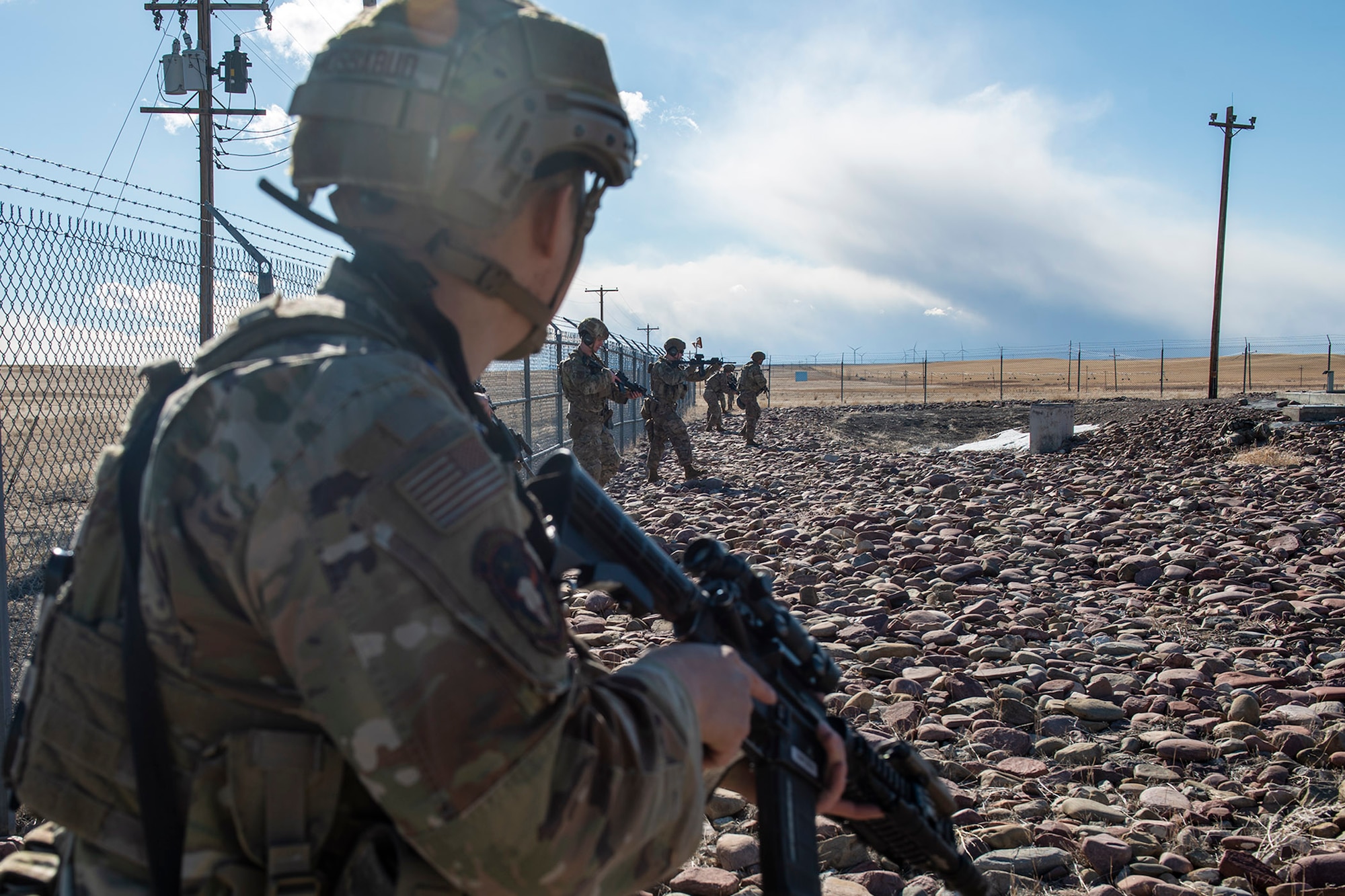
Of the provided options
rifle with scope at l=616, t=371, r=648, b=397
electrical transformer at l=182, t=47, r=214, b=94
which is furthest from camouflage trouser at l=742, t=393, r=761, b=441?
electrical transformer at l=182, t=47, r=214, b=94

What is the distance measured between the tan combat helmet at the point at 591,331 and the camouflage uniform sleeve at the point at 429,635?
911 centimetres

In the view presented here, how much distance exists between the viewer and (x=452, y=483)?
0.99 m

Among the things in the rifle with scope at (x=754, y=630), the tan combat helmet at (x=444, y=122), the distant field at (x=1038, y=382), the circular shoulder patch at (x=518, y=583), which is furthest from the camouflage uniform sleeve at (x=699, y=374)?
the distant field at (x=1038, y=382)

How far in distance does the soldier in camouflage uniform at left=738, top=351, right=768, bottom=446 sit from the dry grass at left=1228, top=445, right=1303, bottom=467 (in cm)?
900

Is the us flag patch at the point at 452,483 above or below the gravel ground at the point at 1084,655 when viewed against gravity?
above

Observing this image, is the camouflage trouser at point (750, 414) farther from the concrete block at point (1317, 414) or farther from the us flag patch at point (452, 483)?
the us flag patch at point (452, 483)

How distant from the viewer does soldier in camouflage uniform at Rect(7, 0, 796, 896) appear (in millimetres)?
952

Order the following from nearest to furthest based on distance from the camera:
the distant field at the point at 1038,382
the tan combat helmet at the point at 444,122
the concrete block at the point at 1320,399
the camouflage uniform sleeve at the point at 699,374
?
1. the tan combat helmet at the point at 444,122
2. the concrete block at the point at 1320,399
3. the camouflage uniform sleeve at the point at 699,374
4. the distant field at the point at 1038,382

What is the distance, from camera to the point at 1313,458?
11.4 metres

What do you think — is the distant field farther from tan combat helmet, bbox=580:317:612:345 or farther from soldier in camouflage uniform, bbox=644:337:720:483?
tan combat helmet, bbox=580:317:612:345

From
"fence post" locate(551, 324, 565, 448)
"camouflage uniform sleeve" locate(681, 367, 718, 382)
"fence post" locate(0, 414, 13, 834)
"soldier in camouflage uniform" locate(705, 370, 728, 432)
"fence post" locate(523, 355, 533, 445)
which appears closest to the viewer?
"fence post" locate(0, 414, 13, 834)

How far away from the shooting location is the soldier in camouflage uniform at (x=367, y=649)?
37.5 inches

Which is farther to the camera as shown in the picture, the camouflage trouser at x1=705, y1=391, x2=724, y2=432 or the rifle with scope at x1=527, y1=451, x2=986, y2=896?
the camouflage trouser at x1=705, y1=391, x2=724, y2=432

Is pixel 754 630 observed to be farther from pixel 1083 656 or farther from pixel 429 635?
pixel 1083 656
